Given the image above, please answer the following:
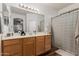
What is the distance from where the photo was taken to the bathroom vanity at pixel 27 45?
129 cm

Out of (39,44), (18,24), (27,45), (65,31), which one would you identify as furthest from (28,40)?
(65,31)

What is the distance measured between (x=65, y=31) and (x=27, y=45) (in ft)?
2.37

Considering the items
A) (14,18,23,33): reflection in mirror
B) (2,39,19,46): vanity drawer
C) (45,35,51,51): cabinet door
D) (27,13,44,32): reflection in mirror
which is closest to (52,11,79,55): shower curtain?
(45,35,51,51): cabinet door

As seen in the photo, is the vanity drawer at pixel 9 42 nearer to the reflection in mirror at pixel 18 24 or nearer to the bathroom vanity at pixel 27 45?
the bathroom vanity at pixel 27 45

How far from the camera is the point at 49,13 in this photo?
4.75 feet

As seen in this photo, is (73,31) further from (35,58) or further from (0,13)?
(0,13)

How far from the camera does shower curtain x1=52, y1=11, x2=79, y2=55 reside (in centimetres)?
139

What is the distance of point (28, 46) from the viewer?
145cm

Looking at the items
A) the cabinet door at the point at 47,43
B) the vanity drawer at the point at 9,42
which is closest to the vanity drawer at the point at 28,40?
the vanity drawer at the point at 9,42

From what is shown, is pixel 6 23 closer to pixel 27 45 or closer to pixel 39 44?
pixel 27 45

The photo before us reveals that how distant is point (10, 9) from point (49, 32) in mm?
790

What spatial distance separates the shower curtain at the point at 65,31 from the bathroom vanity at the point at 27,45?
0.18 m

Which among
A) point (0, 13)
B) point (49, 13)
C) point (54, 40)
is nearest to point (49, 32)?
point (54, 40)

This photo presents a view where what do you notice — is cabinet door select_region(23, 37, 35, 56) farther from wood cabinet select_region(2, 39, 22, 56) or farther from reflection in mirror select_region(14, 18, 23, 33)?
reflection in mirror select_region(14, 18, 23, 33)
